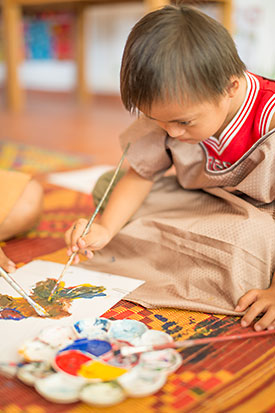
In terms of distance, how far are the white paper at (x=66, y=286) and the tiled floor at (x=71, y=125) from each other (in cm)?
94

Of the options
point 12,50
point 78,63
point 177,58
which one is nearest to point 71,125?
point 12,50

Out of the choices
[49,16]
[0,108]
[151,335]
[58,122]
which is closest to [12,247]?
[151,335]

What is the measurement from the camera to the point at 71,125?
2545mm

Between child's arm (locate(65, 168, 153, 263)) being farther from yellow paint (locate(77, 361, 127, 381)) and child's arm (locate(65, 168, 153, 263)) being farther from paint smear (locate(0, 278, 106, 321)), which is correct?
yellow paint (locate(77, 361, 127, 381))

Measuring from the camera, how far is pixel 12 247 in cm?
96

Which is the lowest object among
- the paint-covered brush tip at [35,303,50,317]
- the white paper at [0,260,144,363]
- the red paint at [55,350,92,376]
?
the white paper at [0,260,144,363]

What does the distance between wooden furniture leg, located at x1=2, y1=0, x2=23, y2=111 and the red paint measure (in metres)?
2.71

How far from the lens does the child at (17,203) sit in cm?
92

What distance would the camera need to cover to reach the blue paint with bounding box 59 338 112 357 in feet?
1.86

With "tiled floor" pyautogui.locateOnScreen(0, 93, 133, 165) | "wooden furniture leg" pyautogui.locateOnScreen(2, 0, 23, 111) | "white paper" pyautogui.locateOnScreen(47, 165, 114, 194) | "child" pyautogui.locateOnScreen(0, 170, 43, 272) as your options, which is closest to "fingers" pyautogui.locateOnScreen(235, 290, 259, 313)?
"child" pyautogui.locateOnScreen(0, 170, 43, 272)

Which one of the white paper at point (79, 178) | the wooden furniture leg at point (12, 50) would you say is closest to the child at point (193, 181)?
the white paper at point (79, 178)

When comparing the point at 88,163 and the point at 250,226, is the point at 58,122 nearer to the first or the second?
the point at 88,163

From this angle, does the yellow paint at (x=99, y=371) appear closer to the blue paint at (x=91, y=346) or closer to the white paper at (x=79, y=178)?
the blue paint at (x=91, y=346)

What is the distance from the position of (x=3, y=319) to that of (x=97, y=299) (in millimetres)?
137
